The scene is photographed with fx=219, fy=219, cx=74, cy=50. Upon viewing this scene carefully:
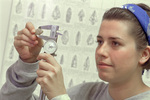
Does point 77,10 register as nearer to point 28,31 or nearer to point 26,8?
point 26,8

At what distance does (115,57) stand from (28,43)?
1.05ft

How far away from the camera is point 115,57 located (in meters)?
0.76

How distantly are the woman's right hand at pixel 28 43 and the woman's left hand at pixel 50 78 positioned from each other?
5.9 inches

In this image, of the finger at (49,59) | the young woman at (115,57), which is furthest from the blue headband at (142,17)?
the finger at (49,59)

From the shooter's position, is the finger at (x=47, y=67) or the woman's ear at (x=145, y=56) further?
the woman's ear at (x=145, y=56)

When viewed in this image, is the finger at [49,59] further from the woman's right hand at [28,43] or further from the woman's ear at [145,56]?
the woman's ear at [145,56]

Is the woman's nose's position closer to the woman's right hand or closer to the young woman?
the young woman

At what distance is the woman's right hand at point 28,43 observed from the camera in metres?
0.80

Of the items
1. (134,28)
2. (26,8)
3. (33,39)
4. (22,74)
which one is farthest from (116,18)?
(26,8)

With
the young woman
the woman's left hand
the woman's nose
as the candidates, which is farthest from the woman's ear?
the woman's left hand

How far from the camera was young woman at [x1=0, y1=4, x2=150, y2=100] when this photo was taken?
2.54 ft

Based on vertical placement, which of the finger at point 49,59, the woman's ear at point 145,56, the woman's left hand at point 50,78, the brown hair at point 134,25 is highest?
the brown hair at point 134,25

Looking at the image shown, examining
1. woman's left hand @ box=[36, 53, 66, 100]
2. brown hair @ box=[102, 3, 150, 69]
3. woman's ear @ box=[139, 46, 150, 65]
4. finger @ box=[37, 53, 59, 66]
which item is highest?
brown hair @ box=[102, 3, 150, 69]

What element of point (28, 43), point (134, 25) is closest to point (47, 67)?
point (28, 43)
